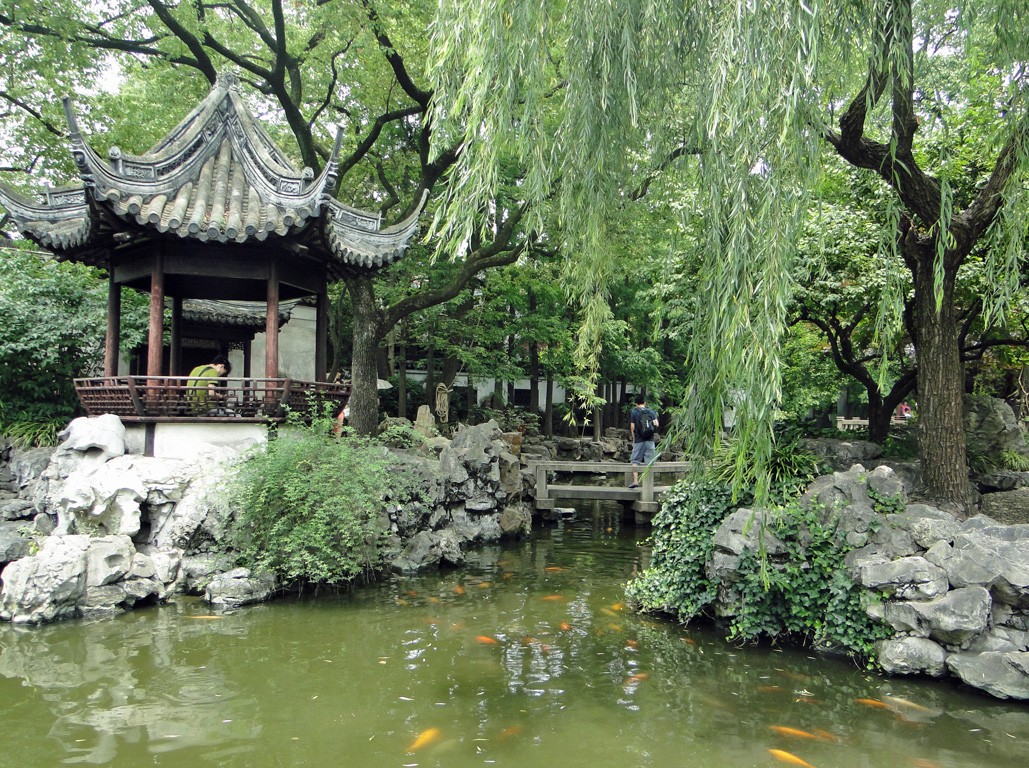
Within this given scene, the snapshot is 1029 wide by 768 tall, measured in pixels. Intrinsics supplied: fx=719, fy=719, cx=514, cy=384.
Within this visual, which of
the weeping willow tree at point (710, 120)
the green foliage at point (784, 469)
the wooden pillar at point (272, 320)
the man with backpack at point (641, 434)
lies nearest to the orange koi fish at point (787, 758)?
the weeping willow tree at point (710, 120)

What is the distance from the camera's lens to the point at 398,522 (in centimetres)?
839

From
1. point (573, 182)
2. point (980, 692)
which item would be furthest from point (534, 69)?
point (980, 692)

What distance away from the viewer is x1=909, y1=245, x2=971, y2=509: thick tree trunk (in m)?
6.55

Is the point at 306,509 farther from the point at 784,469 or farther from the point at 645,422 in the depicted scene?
the point at 645,422

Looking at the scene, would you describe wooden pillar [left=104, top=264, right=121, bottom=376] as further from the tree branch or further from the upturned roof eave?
the tree branch

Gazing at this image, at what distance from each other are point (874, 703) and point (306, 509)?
4841 millimetres

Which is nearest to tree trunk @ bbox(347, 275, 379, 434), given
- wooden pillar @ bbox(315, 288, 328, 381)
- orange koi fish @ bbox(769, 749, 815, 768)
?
wooden pillar @ bbox(315, 288, 328, 381)

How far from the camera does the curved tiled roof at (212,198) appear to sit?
754 cm

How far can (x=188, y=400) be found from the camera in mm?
8055

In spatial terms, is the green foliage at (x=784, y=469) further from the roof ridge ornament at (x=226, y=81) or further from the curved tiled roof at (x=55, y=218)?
the roof ridge ornament at (x=226, y=81)

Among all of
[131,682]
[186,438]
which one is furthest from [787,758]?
[186,438]

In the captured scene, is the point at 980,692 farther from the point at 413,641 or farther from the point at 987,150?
the point at 987,150

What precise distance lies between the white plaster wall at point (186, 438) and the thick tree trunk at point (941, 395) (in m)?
6.63

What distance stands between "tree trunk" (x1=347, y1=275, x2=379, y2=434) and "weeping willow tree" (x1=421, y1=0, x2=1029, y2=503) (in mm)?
7028
